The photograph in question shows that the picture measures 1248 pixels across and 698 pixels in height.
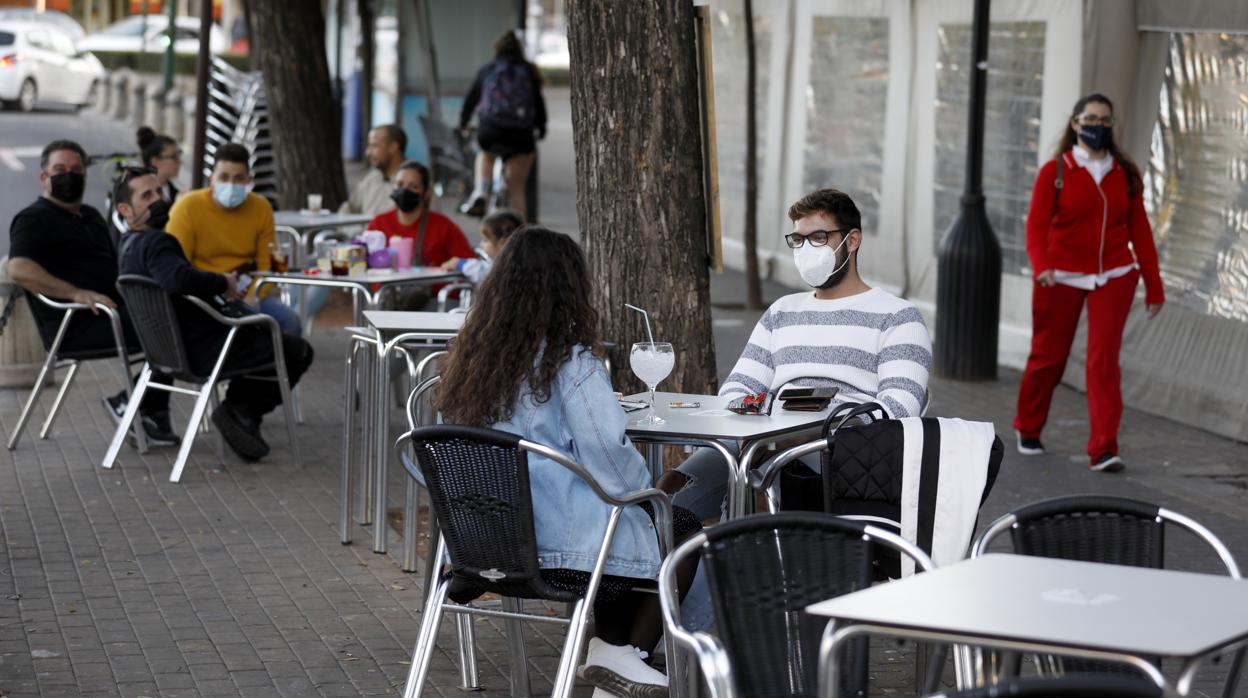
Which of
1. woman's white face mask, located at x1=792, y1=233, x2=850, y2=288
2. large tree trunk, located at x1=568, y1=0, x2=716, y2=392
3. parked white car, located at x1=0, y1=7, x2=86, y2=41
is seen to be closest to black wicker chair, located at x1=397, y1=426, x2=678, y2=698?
woman's white face mask, located at x1=792, y1=233, x2=850, y2=288

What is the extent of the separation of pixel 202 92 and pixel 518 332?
388 inches

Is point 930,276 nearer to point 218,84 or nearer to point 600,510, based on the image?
point 600,510

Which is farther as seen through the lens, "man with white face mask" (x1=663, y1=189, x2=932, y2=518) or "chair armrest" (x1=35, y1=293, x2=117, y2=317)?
"chair armrest" (x1=35, y1=293, x2=117, y2=317)

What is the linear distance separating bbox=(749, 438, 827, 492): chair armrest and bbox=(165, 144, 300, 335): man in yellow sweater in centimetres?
450

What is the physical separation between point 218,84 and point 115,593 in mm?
15291

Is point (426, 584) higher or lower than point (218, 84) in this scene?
lower

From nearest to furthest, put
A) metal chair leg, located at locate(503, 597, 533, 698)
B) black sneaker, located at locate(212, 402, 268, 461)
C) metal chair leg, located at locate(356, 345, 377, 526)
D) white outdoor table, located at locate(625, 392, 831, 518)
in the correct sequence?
white outdoor table, located at locate(625, 392, 831, 518) → metal chair leg, located at locate(503, 597, 533, 698) → metal chair leg, located at locate(356, 345, 377, 526) → black sneaker, located at locate(212, 402, 268, 461)

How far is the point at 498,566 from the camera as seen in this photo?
4.77 meters

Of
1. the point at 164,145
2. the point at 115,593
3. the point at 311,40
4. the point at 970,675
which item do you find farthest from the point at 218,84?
the point at 970,675

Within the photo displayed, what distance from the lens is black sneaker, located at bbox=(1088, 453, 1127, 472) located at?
889 cm

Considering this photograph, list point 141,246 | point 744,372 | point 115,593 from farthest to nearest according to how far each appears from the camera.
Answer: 1. point 141,246
2. point 115,593
3. point 744,372

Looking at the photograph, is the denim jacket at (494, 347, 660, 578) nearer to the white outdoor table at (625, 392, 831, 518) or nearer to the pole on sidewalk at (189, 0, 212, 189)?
the white outdoor table at (625, 392, 831, 518)

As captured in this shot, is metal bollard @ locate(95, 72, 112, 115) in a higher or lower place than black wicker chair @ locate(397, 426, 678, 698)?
higher

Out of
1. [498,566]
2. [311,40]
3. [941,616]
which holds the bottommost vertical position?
[498,566]
